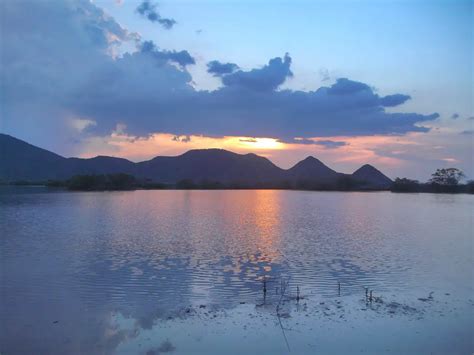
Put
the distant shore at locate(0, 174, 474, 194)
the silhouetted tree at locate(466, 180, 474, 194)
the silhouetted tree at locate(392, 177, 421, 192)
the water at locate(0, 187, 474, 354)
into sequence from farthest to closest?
the silhouetted tree at locate(392, 177, 421, 192)
the silhouetted tree at locate(466, 180, 474, 194)
the distant shore at locate(0, 174, 474, 194)
the water at locate(0, 187, 474, 354)

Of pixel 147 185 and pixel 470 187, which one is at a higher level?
pixel 470 187

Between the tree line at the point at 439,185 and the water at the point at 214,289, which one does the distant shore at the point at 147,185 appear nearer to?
the tree line at the point at 439,185

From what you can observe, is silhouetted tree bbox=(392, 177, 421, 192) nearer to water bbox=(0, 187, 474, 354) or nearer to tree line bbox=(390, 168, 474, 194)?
tree line bbox=(390, 168, 474, 194)

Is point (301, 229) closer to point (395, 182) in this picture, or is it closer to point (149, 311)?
→ point (149, 311)

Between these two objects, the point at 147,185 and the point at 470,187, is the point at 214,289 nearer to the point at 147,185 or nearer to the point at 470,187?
the point at 470,187

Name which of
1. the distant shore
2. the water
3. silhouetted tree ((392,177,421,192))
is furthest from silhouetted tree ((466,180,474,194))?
the water

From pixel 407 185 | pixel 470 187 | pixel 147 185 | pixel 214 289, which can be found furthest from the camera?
pixel 147 185

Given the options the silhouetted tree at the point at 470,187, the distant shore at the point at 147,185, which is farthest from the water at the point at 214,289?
the silhouetted tree at the point at 470,187

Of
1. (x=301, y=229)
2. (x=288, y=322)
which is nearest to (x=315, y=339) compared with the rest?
(x=288, y=322)

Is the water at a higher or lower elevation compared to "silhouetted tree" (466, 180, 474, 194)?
lower

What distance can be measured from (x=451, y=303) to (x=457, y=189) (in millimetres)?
130732

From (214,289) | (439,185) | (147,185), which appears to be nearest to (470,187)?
(439,185)

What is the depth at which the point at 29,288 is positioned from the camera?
1323 cm

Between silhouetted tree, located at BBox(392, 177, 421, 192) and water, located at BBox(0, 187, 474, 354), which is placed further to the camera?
silhouetted tree, located at BBox(392, 177, 421, 192)
